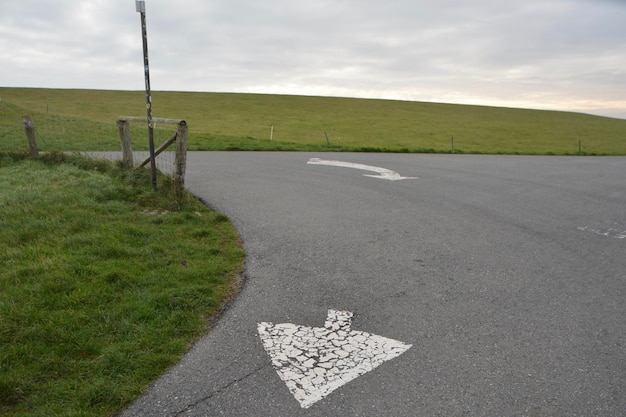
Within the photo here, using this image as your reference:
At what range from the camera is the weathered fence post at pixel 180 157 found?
784 cm

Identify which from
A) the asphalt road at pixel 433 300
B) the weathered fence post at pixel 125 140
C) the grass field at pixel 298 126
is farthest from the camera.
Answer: the grass field at pixel 298 126

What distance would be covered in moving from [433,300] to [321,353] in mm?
1501

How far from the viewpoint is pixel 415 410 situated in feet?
9.73

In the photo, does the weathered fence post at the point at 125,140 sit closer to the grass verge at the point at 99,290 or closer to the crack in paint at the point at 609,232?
the grass verge at the point at 99,290

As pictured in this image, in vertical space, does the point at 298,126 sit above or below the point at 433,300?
above

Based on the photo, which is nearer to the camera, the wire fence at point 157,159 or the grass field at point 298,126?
the wire fence at point 157,159

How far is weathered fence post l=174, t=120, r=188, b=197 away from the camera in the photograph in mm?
7836

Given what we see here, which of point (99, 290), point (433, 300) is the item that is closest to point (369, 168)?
point (433, 300)

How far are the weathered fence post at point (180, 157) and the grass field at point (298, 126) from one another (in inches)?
410

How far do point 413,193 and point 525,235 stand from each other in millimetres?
3226

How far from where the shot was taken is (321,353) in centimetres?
366

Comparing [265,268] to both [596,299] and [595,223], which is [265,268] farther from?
[595,223]

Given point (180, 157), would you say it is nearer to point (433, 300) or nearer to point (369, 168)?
point (433, 300)

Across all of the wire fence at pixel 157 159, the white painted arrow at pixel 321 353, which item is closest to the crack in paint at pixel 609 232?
the white painted arrow at pixel 321 353
